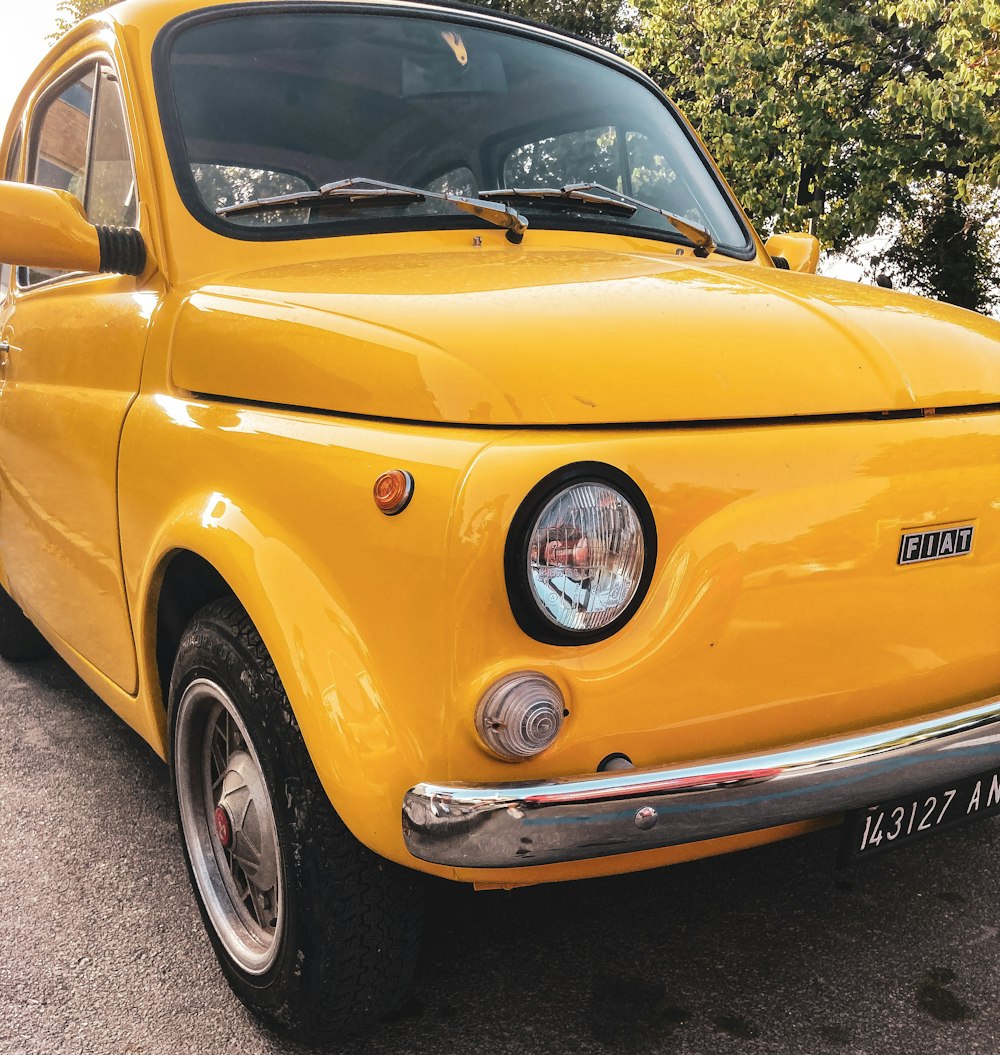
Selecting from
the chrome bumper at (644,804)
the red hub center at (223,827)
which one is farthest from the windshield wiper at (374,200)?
the chrome bumper at (644,804)

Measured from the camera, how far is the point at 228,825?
2.06m

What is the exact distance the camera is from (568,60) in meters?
3.10

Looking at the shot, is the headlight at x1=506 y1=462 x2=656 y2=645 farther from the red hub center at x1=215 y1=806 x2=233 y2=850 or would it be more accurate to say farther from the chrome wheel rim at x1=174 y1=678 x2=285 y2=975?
the red hub center at x1=215 y1=806 x2=233 y2=850

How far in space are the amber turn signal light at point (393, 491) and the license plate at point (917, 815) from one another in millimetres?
896

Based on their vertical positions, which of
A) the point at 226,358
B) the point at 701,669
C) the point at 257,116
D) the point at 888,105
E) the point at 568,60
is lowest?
the point at 701,669

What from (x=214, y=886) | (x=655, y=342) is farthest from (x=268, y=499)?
(x=214, y=886)

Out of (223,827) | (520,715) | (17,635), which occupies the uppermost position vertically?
(520,715)

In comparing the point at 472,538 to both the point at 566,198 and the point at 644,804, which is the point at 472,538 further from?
the point at 566,198

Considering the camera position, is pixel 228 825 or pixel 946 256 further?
pixel 946 256

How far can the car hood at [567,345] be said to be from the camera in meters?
1.65

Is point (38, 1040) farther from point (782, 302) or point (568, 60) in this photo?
point (568, 60)

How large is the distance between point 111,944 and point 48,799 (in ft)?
2.75

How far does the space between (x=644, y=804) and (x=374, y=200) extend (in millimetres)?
1584

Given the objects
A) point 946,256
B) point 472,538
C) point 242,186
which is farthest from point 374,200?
point 946,256
